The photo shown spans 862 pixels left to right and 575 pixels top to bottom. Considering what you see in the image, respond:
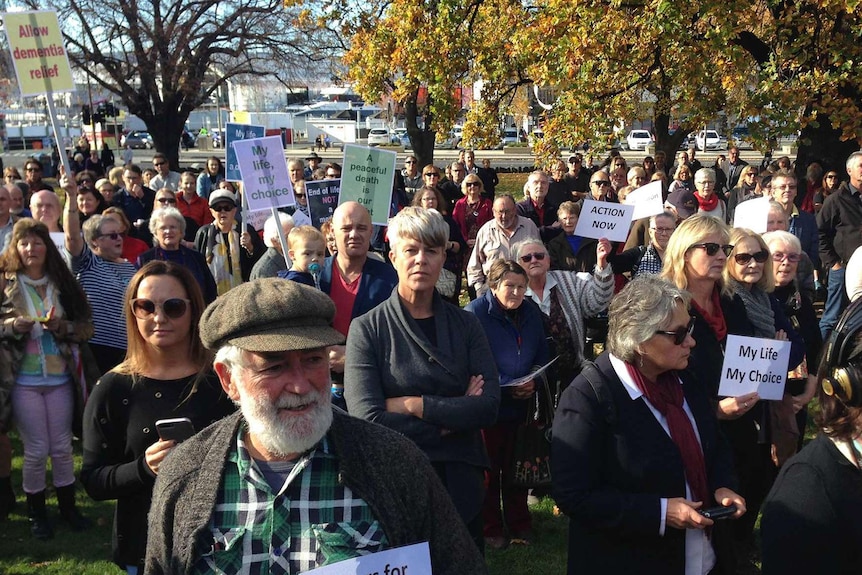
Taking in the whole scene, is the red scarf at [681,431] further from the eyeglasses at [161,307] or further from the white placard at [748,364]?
the eyeglasses at [161,307]

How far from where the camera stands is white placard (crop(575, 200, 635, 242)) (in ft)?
24.3

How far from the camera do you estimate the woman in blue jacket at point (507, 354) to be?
17.0 feet

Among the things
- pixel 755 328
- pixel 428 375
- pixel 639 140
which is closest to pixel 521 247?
pixel 755 328

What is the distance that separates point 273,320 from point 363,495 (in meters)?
0.53

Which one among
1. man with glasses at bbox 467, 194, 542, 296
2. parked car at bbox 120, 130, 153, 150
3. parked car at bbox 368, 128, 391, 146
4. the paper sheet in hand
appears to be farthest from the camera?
parked car at bbox 120, 130, 153, 150

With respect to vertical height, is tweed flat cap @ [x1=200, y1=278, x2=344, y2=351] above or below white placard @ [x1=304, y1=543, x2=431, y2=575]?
above

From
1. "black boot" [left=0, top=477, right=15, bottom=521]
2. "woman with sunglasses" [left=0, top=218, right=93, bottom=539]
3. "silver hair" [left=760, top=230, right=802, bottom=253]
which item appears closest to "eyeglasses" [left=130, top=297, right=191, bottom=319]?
"woman with sunglasses" [left=0, top=218, right=93, bottom=539]

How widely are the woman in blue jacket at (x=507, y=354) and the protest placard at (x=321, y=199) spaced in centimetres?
387

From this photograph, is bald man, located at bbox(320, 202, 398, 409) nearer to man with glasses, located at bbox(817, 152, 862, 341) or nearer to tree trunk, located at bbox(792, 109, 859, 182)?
man with glasses, located at bbox(817, 152, 862, 341)

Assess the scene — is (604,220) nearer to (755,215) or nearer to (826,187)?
(755,215)

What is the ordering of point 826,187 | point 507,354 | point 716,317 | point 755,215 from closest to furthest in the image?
point 716,317, point 507,354, point 755,215, point 826,187

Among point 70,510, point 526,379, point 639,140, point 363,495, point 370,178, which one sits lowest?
point 639,140

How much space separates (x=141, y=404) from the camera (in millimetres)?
3443

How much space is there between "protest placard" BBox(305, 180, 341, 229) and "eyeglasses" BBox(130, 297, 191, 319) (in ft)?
16.9
